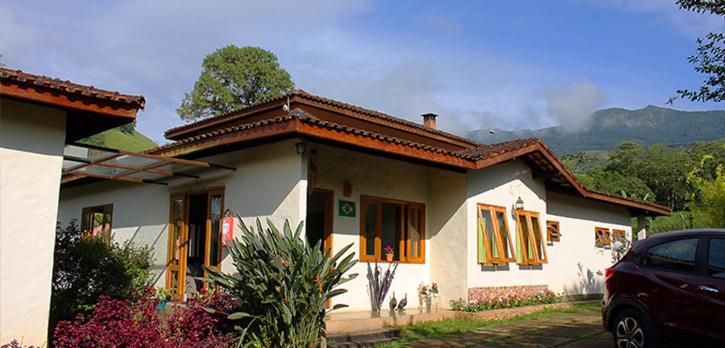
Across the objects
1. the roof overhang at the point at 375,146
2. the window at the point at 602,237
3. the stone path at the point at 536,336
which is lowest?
the stone path at the point at 536,336

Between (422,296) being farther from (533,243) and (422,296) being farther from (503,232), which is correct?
(533,243)

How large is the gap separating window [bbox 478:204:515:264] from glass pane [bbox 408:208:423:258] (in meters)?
1.25

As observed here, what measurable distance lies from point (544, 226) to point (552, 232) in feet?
3.64

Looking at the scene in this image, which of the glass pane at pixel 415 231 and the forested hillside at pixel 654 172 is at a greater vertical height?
the forested hillside at pixel 654 172

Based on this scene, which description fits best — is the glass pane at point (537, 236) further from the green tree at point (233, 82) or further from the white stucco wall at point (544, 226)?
the green tree at point (233, 82)

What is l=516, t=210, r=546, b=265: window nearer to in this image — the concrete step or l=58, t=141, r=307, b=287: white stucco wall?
the concrete step

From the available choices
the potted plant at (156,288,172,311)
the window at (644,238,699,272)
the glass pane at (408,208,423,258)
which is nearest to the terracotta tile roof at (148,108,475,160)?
the glass pane at (408,208,423,258)

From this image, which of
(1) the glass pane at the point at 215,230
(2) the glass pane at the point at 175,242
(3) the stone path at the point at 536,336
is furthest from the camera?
(2) the glass pane at the point at 175,242

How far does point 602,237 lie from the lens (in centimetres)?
1716

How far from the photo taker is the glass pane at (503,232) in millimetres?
12578

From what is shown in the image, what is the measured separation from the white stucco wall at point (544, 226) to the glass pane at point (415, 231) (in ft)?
3.52

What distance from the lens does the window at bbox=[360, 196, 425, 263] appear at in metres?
11.0

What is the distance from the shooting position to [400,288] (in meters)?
11.4

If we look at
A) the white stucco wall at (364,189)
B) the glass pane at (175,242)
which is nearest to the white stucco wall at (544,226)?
the white stucco wall at (364,189)
